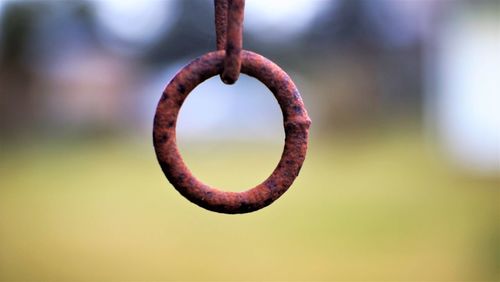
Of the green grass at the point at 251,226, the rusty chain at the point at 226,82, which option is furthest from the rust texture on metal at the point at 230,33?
the green grass at the point at 251,226

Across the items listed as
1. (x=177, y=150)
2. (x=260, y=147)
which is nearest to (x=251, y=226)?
(x=177, y=150)

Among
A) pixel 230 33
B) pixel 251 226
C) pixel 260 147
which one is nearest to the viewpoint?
pixel 230 33

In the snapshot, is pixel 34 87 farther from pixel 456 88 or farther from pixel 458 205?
pixel 458 205

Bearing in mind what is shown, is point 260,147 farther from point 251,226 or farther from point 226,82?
point 226,82

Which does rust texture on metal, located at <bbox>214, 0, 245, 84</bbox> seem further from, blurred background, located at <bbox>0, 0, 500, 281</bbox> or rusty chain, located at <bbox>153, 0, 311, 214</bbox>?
blurred background, located at <bbox>0, 0, 500, 281</bbox>

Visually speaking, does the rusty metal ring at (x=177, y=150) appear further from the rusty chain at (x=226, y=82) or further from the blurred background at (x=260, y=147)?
the blurred background at (x=260, y=147)

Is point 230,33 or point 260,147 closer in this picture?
point 230,33

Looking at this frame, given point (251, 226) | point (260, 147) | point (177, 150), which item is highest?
point (260, 147)
